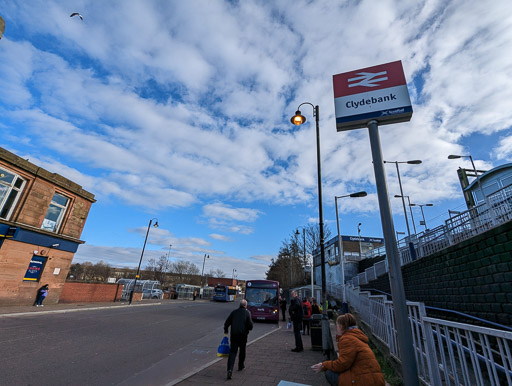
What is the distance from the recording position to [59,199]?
798 inches

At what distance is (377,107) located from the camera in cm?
459

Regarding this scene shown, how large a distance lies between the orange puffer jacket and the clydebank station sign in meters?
3.58

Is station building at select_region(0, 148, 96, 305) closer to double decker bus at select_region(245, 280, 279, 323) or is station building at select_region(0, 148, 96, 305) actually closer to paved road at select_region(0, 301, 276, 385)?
paved road at select_region(0, 301, 276, 385)

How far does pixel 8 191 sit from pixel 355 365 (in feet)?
73.7

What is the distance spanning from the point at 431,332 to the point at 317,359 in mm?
4926

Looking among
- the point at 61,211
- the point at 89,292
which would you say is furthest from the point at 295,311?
the point at 89,292

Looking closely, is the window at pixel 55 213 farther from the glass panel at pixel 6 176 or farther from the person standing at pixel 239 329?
the person standing at pixel 239 329

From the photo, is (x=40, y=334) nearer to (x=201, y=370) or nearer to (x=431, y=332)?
(x=201, y=370)

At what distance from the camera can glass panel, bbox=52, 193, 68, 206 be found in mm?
19856

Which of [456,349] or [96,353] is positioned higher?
[456,349]

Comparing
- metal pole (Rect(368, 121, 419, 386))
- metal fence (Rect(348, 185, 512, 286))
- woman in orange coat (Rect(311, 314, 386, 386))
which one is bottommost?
woman in orange coat (Rect(311, 314, 386, 386))

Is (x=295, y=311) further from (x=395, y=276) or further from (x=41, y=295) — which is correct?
(x=41, y=295)

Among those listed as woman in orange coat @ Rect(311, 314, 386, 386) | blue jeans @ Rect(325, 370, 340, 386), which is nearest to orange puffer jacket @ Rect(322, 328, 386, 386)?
woman in orange coat @ Rect(311, 314, 386, 386)

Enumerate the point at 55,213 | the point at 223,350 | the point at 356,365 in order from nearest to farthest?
1. the point at 356,365
2. the point at 223,350
3. the point at 55,213
